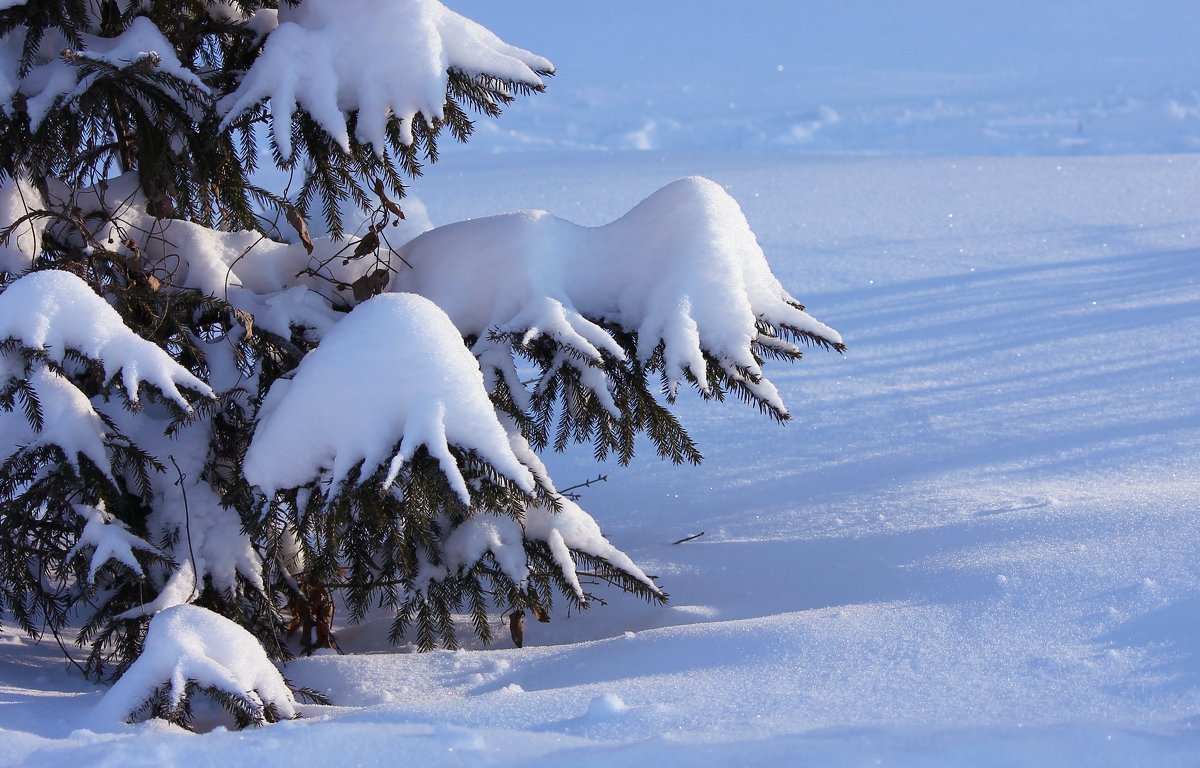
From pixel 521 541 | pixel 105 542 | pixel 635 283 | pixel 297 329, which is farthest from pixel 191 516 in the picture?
pixel 635 283

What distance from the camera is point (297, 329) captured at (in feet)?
10.2

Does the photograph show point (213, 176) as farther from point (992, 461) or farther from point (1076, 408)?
point (1076, 408)

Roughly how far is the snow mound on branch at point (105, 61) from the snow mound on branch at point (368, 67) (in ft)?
0.52

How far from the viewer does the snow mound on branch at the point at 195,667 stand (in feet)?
7.83

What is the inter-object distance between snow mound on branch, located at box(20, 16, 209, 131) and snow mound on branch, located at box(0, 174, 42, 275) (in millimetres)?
283

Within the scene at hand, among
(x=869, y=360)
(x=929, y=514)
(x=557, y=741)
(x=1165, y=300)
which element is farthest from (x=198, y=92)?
(x=1165, y=300)

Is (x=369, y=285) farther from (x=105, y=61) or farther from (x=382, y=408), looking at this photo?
(x=105, y=61)

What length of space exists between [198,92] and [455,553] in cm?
139

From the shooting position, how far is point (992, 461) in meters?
4.41

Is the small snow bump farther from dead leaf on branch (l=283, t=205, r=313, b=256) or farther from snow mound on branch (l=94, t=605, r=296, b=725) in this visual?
dead leaf on branch (l=283, t=205, r=313, b=256)

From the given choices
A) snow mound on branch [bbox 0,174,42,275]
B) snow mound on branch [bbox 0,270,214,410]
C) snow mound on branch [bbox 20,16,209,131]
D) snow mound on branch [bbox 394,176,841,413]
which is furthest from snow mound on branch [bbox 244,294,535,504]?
snow mound on branch [bbox 0,174,42,275]

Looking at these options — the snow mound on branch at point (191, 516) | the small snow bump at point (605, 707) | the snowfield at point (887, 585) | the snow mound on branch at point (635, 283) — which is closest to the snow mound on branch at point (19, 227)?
the snow mound on branch at point (191, 516)

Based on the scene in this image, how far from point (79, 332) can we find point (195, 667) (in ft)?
2.62

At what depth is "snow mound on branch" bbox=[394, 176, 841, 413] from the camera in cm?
280
